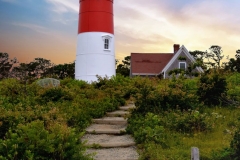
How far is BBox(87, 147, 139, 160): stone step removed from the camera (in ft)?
21.8

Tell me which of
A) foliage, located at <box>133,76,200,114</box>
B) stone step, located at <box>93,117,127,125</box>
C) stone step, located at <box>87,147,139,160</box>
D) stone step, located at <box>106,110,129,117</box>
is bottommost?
stone step, located at <box>87,147,139,160</box>

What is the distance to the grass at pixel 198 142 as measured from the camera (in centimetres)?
622

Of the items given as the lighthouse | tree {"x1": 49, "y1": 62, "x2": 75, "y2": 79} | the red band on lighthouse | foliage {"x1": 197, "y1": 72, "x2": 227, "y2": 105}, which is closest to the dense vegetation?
foliage {"x1": 197, "y1": 72, "x2": 227, "y2": 105}

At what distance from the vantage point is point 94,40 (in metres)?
22.1

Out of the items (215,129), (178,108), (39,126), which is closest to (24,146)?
(39,126)

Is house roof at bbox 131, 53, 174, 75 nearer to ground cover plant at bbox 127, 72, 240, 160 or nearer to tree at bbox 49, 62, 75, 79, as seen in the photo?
tree at bbox 49, 62, 75, 79

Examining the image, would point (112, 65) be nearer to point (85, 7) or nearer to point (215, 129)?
point (85, 7)

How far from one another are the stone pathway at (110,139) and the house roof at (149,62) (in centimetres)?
1952

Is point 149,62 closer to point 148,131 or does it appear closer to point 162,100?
point 162,100

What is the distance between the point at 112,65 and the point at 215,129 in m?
14.9

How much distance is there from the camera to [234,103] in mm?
10281

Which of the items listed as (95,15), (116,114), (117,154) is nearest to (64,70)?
(95,15)

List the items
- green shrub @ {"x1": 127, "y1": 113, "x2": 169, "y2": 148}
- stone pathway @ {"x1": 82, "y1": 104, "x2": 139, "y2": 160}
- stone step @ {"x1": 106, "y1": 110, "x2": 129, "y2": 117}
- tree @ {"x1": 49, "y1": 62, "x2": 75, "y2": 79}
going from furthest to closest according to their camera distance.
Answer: tree @ {"x1": 49, "y1": 62, "x2": 75, "y2": 79} → stone step @ {"x1": 106, "y1": 110, "x2": 129, "y2": 117} → green shrub @ {"x1": 127, "y1": 113, "x2": 169, "y2": 148} → stone pathway @ {"x1": 82, "y1": 104, "x2": 139, "y2": 160}

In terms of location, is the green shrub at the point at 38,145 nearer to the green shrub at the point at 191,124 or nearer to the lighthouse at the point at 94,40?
the green shrub at the point at 191,124
